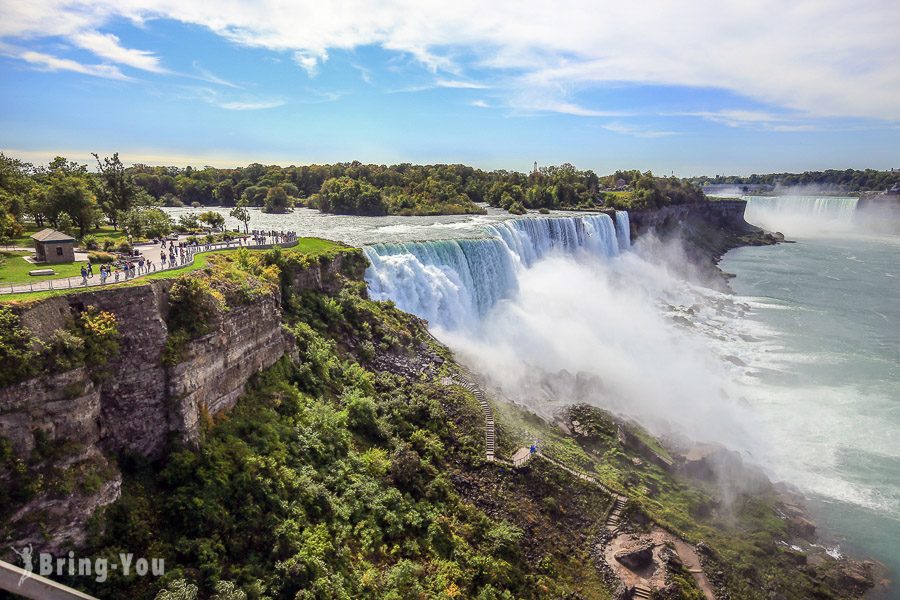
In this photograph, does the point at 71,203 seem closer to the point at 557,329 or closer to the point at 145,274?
the point at 145,274

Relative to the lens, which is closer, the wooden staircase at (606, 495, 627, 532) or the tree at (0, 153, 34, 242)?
the wooden staircase at (606, 495, 627, 532)

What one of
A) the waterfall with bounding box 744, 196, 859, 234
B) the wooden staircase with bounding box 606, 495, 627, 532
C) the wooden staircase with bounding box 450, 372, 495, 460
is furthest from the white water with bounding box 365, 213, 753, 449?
the waterfall with bounding box 744, 196, 859, 234

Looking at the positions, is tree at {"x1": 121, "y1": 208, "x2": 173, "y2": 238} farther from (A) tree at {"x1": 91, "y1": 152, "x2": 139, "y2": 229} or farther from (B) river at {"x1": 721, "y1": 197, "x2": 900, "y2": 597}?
(B) river at {"x1": 721, "y1": 197, "x2": 900, "y2": 597}

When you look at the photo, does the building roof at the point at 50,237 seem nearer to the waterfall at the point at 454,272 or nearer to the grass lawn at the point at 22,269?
the grass lawn at the point at 22,269

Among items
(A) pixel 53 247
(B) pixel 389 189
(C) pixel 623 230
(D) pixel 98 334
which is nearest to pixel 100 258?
(A) pixel 53 247

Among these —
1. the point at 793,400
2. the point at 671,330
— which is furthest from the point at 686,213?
the point at 793,400

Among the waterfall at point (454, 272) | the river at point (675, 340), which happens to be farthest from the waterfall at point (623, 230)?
the waterfall at point (454, 272)

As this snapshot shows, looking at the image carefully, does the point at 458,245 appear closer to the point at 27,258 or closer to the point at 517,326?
the point at 517,326
